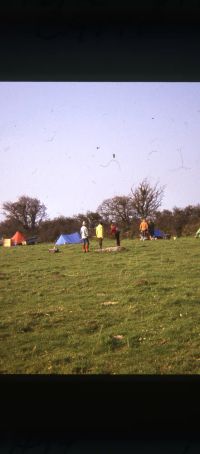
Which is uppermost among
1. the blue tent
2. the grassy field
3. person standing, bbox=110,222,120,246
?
person standing, bbox=110,222,120,246

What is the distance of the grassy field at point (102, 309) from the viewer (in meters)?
2.99

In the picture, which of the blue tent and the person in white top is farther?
the blue tent

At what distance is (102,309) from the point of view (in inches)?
163

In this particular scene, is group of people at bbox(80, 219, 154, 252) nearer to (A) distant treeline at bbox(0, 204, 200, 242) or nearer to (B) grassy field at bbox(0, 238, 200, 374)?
(A) distant treeline at bbox(0, 204, 200, 242)

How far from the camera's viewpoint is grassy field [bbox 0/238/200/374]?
9.81 ft

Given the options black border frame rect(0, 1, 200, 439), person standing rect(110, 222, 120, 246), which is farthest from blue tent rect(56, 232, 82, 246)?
black border frame rect(0, 1, 200, 439)

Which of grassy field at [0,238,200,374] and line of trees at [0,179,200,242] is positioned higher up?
line of trees at [0,179,200,242]

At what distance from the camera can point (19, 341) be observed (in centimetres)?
336
